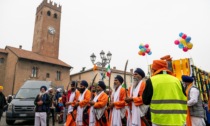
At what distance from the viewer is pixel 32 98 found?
10492 millimetres

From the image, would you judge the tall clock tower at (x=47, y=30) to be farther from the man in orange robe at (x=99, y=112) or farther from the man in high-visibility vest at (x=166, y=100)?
the man in high-visibility vest at (x=166, y=100)

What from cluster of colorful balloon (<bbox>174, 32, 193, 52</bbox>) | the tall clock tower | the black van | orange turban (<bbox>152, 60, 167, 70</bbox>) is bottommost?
the black van

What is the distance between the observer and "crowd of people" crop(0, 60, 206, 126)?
117 inches

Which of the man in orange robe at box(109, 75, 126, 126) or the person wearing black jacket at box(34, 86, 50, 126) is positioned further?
the person wearing black jacket at box(34, 86, 50, 126)

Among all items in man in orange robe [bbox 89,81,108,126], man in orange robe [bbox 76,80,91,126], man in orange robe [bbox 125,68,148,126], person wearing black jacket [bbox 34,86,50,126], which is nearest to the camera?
man in orange robe [bbox 125,68,148,126]

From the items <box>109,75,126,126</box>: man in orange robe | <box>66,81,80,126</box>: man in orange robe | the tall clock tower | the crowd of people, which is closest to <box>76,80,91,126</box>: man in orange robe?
the crowd of people

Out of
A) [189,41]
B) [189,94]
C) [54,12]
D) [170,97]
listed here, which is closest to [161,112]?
[170,97]

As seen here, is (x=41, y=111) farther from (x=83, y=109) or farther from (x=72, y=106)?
(x=83, y=109)

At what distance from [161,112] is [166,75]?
63cm

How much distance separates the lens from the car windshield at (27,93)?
10.6 metres

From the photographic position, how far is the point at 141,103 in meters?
4.17

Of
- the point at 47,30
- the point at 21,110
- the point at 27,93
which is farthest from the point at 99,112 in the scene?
the point at 47,30

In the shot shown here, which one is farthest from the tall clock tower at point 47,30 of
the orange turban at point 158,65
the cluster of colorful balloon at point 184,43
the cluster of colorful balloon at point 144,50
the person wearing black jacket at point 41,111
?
the orange turban at point 158,65

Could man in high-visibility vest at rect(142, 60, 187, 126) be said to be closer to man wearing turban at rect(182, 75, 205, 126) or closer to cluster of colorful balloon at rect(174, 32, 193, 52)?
man wearing turban at rect(182, 75, 205, 126)
